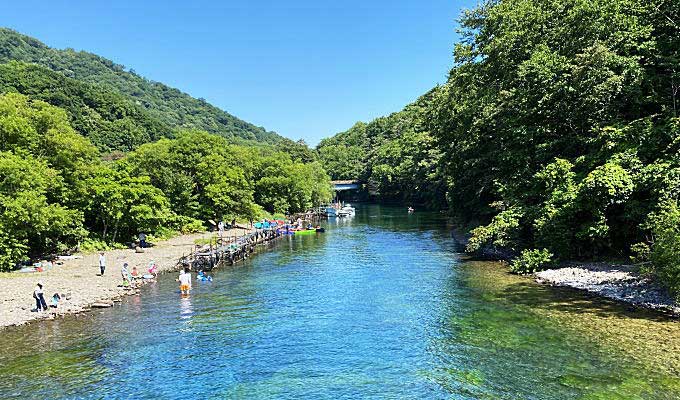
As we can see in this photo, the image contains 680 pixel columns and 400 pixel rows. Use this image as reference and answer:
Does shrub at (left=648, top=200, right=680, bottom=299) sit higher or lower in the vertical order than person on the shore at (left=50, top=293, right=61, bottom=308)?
higher

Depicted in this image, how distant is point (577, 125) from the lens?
35719mm

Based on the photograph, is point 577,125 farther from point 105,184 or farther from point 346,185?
point 346,185

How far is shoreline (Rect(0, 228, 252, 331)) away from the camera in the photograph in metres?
25.5

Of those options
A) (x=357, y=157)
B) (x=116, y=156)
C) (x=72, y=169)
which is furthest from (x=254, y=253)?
(x=357, y=157)

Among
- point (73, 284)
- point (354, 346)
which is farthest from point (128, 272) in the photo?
point (354, 346)

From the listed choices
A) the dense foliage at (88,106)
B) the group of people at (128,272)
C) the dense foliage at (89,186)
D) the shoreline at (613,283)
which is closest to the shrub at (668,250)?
the shoreline at (613,283)

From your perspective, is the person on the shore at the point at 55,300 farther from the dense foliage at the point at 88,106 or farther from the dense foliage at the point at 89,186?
the dense foliage at the point at 88,106

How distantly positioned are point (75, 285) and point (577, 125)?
1443 inches

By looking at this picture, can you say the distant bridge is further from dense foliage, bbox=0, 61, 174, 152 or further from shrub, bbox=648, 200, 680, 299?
shrub, bbox=648, 200, 680, 299

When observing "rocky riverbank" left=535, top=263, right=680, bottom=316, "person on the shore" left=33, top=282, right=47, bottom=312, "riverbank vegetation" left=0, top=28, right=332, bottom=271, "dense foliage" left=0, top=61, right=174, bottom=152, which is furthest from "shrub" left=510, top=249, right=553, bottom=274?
"dense foliage" left=0, top=61, right=174, bottom=152

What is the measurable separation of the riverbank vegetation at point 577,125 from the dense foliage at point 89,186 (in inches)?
1267

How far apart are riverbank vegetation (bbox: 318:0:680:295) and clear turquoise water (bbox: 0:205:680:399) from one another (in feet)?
17.3

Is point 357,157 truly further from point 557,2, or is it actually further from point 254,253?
point 557,2

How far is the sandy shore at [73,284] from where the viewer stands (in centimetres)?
2555
